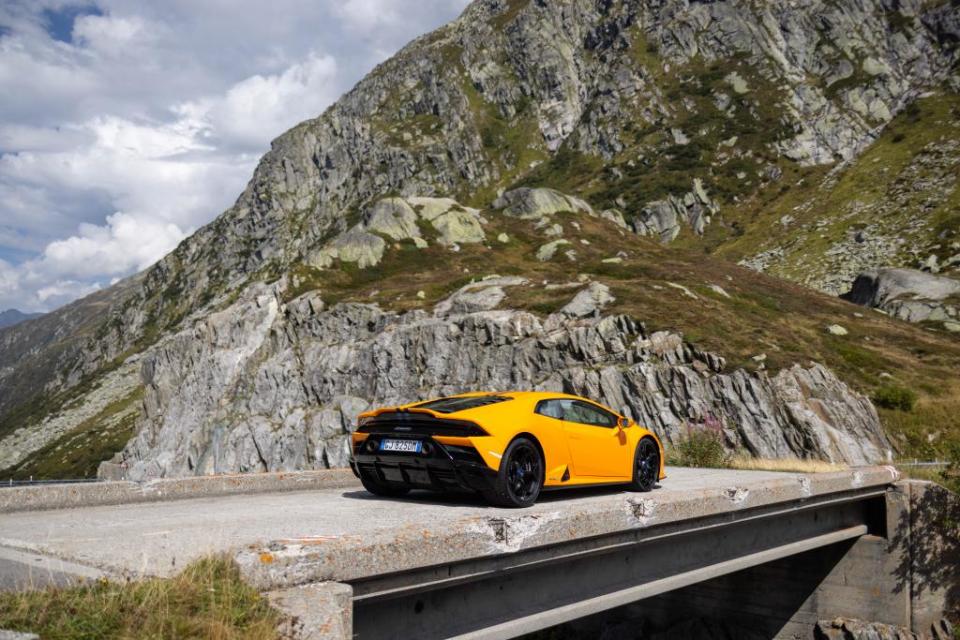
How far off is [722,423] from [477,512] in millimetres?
24363

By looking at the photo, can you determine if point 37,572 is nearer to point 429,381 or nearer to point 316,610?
point 316,610

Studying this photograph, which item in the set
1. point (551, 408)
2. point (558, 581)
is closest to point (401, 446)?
point (551, 408)

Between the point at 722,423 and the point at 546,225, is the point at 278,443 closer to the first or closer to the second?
the point at 722,423

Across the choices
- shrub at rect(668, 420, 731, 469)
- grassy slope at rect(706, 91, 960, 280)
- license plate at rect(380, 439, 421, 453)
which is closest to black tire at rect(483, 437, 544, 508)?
license plate at rect(380, 439, 421, 453)

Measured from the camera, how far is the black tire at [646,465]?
32.5 ft

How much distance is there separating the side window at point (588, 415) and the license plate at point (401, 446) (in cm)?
217

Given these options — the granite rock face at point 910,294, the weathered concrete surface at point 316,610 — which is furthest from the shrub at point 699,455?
the granite rock face at point 910,294

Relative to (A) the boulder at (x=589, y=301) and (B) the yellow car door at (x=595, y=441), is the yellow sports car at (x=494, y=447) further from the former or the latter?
(A) the boulder at (x=589, y=301)

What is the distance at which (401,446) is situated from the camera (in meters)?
8.02

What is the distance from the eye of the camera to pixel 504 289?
4184 cm

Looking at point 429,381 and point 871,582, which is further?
point 429,381

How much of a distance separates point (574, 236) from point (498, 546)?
55599 mm

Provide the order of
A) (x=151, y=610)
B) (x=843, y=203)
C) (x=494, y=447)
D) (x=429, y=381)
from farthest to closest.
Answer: (x=843, y=203), (x=429, y=381), (x=494, y=447), (x=151, y=610)

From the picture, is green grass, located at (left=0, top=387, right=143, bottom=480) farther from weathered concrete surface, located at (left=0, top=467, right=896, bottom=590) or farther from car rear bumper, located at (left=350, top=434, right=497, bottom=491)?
car rear bumper, located at (left=350, top=434, right=497, bottom=491)
